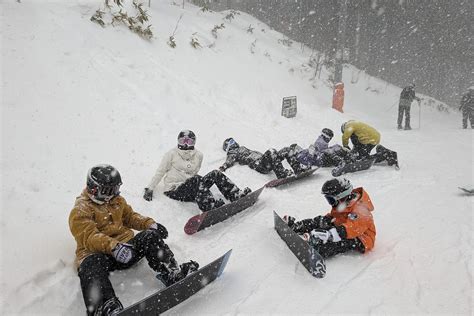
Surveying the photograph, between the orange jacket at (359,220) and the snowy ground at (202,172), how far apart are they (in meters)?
0.25

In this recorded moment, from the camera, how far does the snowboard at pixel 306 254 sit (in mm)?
3838

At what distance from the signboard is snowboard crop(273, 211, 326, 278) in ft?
23.9

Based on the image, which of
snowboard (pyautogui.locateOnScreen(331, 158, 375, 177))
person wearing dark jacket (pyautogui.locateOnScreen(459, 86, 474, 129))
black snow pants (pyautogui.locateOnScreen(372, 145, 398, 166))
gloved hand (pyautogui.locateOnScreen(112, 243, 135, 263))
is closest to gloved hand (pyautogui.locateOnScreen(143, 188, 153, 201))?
gloved hand (pyautogui.locateOnScreen(112, 243, 135, 263))

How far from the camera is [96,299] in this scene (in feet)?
10.2

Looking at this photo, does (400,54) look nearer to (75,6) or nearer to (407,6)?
(407,6)

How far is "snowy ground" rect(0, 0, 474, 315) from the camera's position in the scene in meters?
3.62

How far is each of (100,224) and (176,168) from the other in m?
2.18

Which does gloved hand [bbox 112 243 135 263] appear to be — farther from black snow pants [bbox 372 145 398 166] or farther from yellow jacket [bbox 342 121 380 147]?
black snow pants [bbox 372 145 398 166]

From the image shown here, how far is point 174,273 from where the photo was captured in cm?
355

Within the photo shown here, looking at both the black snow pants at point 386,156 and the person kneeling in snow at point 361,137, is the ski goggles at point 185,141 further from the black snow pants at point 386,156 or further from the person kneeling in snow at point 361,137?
the black snow pants at point 386,156

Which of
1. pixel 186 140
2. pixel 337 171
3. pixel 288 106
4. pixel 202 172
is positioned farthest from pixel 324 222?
pixel 288 106

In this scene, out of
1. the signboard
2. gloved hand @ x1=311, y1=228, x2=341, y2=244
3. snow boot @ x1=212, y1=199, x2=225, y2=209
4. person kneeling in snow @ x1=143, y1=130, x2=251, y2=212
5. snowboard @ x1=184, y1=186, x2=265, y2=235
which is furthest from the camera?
the signboard

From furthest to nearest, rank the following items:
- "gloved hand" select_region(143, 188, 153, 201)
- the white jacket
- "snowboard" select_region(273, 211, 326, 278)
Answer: the white jacket, "gloved hand" select_region(143, 188, 153, 201), "snowboard" select_region(273, 211, 326, 278)

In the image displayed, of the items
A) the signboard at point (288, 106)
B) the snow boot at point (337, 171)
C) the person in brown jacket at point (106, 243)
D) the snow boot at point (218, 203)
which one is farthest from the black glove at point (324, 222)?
the signboard at point (288, 106)
